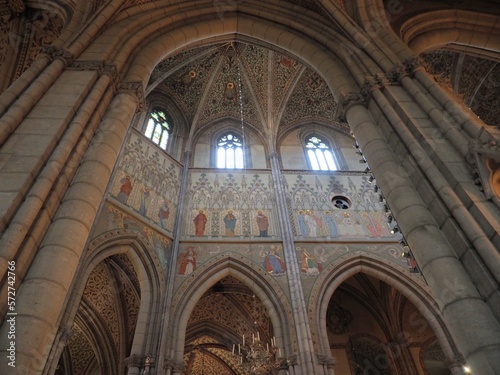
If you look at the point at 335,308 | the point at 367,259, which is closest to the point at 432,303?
the point at 367,259

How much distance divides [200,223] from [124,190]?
263cm

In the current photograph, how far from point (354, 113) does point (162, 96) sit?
35.4ft

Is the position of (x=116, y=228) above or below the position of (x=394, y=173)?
above

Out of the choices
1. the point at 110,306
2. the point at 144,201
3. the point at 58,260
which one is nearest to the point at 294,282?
the point at 144,201

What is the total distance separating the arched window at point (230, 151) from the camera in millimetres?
14422

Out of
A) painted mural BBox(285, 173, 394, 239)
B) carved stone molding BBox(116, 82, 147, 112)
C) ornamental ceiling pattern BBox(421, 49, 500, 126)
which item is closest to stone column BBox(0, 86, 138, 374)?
carved stone molding BBox(116, 82, 147, 112)

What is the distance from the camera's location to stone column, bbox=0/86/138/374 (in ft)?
9.61

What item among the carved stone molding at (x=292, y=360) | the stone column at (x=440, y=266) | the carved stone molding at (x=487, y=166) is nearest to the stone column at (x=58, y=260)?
the stone column at (x=440, y=266)

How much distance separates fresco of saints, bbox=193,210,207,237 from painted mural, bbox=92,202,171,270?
98cm

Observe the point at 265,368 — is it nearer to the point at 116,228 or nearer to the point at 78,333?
the point at 116,228

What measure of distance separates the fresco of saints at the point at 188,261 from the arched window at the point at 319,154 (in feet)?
20.8

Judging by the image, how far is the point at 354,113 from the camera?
6.12 m

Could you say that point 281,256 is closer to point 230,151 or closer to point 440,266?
point 230,151

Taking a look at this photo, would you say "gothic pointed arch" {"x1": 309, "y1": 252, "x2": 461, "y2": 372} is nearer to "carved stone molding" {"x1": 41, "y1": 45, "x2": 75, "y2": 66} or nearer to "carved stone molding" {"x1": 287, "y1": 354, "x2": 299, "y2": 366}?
"carved stone molding" {"x1": 287, "y1": 354, "x2": 299, "y2": 366}
